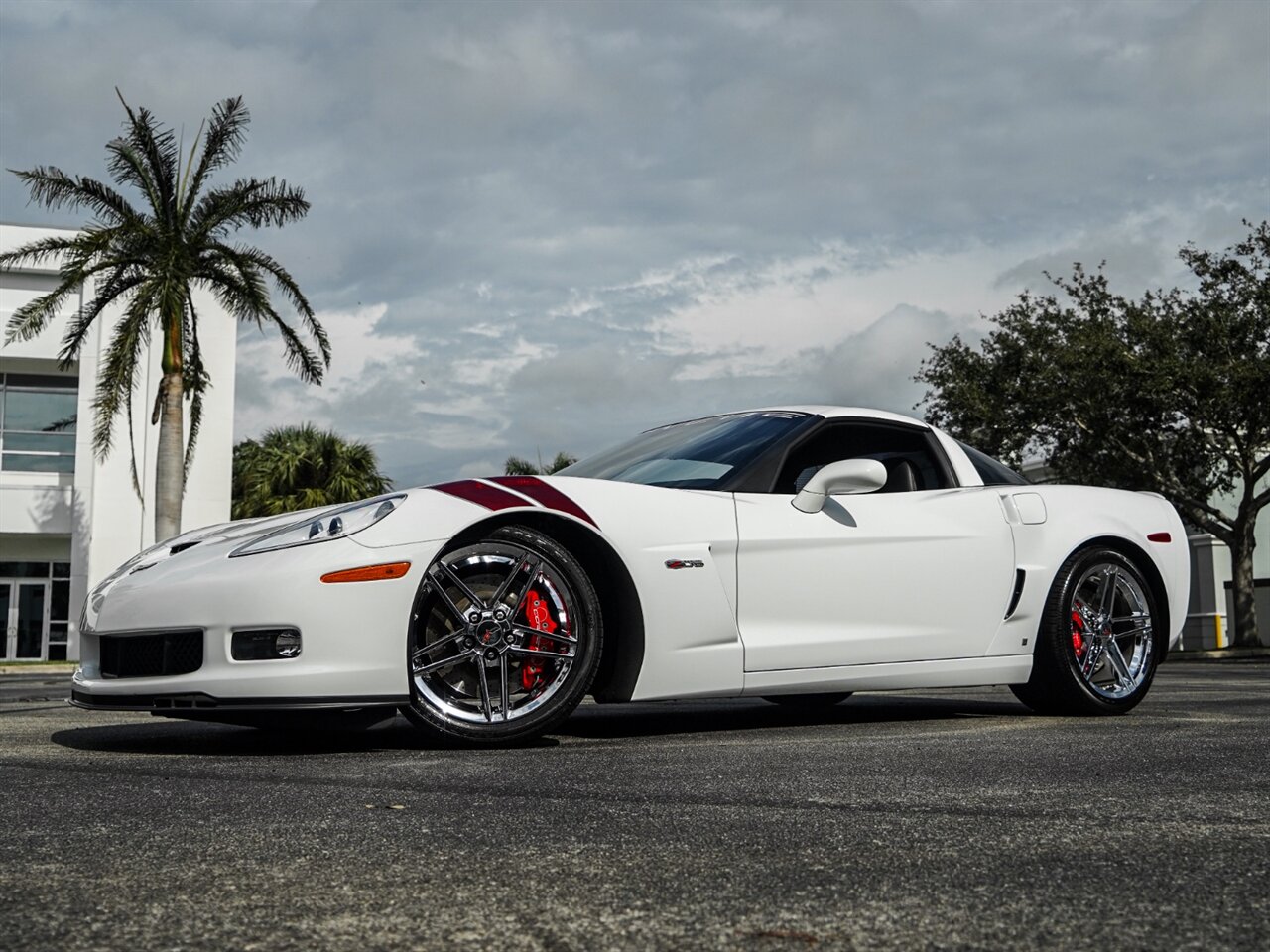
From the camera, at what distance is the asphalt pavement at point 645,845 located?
1849 mm

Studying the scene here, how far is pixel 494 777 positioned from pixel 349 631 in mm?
960

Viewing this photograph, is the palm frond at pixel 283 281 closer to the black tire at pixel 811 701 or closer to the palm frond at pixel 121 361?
the palm frond at pixel 121 361

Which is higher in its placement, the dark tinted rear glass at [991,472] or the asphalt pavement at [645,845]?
the dark tinted rear glass at [991,472]

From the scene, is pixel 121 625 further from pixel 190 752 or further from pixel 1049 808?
pixel 1049 808

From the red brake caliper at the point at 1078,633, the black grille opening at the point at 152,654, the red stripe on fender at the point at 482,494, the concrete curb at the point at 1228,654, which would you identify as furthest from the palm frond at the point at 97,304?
the concrete curb at the point at 1228,654

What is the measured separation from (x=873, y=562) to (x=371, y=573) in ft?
6.59

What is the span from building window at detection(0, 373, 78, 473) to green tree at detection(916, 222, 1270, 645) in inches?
790

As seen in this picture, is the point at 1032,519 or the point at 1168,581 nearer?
the point at 1032,519

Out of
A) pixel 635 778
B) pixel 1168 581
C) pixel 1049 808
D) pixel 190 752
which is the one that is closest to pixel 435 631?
pixel 190 752

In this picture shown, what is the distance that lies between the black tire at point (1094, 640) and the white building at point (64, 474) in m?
27.1

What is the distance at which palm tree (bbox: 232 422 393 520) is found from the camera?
29.9 metres

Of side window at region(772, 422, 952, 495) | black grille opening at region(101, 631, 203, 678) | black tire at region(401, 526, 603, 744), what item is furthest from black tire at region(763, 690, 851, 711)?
black grille opening at region(101, 631, 203, 678)

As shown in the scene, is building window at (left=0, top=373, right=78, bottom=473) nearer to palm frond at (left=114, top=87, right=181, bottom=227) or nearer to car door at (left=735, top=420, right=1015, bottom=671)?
palm frond at (left=114, top=87, right=181, bottom=227)

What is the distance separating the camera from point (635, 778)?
11.5 ft
